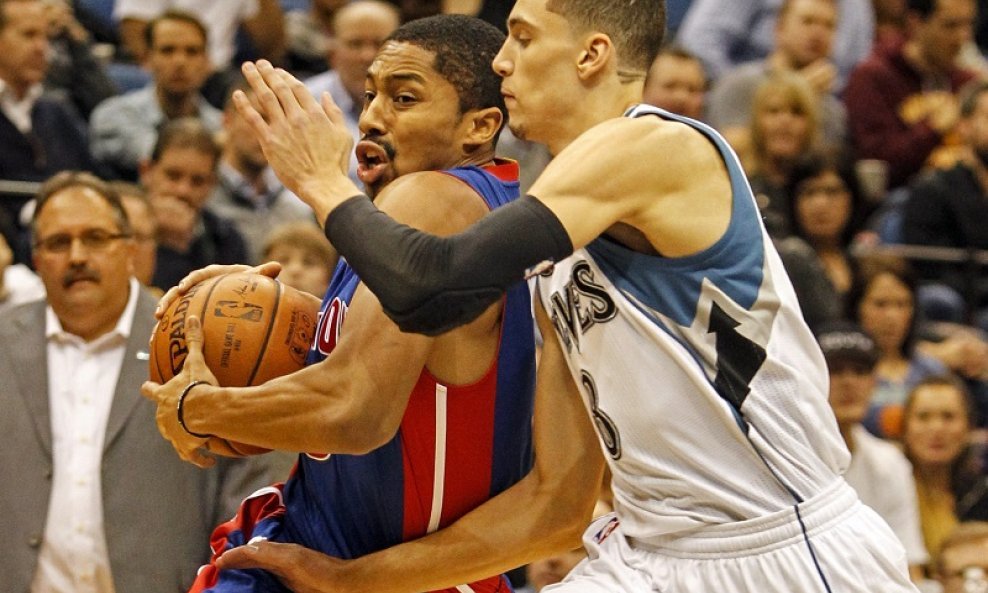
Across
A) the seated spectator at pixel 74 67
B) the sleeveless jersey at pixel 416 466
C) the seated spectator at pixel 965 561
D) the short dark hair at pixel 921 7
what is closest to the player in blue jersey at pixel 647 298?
the sleeveless jersey at pixel 416 466

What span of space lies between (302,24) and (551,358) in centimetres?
691

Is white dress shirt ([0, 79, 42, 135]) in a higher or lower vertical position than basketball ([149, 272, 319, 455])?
lower

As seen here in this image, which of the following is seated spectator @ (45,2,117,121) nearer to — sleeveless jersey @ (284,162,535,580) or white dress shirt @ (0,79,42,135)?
white dress shirt @ (0,79,42,135)

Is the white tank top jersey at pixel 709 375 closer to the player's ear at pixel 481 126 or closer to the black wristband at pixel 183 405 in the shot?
the player's ear at pixel 481 126

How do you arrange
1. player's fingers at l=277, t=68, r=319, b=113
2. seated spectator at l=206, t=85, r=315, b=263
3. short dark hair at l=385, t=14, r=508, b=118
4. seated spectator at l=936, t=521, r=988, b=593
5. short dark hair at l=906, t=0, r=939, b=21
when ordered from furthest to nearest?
short dark hair at l=906, t=0, r=939, b=21
seated spectator at l=206, t=85, r=315, b=263
seated spectator at l=936, t=521, r=988, b=593
short dark hair at l=385, t=14, r=508, b=118
player's fingers at l=277, t=68, r=319, b=113

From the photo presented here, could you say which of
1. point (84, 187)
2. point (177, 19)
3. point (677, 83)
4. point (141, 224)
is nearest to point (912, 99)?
point (677, 83)

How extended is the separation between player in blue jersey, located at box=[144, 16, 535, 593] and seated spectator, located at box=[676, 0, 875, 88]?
6765mm

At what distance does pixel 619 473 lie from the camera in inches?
139

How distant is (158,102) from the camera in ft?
27.9

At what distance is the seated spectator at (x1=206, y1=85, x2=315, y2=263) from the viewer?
8.06 metres

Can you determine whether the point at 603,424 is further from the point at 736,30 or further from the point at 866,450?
the point at 736,30

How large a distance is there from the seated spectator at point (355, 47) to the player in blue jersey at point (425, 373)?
5022 mm

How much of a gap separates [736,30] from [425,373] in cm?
734

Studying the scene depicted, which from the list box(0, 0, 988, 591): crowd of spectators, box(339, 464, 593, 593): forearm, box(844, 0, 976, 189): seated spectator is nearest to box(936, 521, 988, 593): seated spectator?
box(0, 0, 988, 591): crowd of spectators
